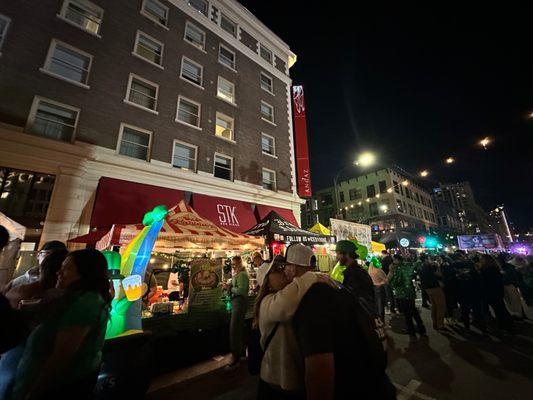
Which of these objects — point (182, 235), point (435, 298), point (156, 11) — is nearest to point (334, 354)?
point (182, 235)

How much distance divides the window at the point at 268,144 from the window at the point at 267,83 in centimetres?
438

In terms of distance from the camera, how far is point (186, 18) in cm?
1527

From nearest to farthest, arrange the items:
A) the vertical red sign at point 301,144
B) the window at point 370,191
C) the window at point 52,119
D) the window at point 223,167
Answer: the window at point 52,119
the window at point 223,167
the vertical red sign at point 301,144
the window at point 370,191

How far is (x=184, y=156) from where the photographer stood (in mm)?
13023

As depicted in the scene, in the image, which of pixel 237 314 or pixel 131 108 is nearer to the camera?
pixel 237 314

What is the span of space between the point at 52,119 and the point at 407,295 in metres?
14.8

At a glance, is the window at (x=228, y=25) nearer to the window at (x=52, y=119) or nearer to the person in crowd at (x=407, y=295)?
the window at (x=52, y=119)

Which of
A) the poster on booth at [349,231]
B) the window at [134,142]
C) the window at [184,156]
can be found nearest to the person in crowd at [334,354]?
the poster on booth at [349,231]

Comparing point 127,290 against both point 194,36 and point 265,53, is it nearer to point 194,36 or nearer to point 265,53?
point 194,36

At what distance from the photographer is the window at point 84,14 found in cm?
1095

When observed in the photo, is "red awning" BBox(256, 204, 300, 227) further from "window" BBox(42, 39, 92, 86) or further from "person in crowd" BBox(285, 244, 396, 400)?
"person in crowd" BBox(285, 244, 396, 400)

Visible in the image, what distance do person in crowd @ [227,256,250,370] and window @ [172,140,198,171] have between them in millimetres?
8790

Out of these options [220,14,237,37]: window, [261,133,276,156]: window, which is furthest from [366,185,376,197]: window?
[220,14,237,37]: window

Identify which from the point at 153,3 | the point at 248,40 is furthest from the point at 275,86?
the point at 153,3
